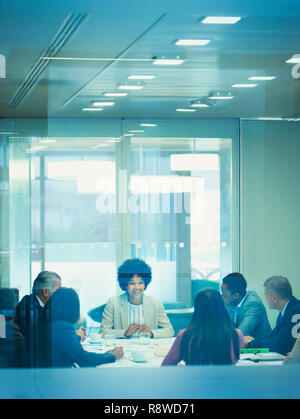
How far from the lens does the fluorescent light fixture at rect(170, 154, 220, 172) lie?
502 centimetres

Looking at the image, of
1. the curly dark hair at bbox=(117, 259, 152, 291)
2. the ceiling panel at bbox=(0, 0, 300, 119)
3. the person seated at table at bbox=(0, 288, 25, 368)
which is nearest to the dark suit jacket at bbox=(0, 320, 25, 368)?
the person seated at table at bbox=(0, 288, 25, 368)

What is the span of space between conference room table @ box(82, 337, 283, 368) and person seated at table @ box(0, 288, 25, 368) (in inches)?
19.4

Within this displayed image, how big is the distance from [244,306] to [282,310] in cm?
27

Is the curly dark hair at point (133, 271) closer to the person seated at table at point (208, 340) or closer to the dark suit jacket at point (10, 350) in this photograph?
the person seated at table at point (208, 340)

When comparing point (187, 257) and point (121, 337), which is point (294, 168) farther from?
point (121, 337)

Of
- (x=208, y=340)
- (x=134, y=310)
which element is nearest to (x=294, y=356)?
(x=208, y=340)

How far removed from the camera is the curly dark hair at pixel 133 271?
4.96 meters

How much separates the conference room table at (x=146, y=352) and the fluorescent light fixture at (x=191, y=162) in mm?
1193

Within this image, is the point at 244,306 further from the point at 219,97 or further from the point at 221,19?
the point at 221,19

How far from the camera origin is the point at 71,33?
4426 millimetres

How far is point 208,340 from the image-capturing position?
4.62m

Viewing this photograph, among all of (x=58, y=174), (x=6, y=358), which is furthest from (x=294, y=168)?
(x=6, y=358)

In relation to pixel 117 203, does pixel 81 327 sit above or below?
below

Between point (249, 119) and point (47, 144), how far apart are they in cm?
144
